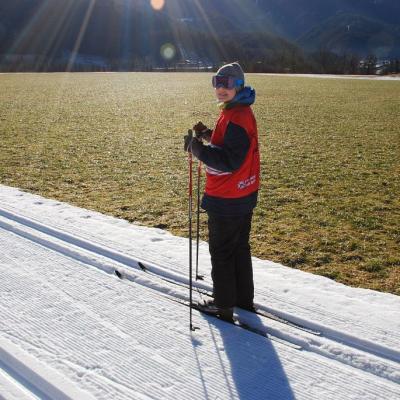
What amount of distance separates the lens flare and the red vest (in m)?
146

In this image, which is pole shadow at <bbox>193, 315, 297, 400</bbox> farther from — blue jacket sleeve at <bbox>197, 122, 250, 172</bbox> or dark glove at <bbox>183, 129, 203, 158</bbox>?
dark glove at <bbox>183, 129, 203, 158</bbox>

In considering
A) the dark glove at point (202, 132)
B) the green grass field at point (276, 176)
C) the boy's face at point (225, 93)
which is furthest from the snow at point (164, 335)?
the boy's face at point (225, 93)

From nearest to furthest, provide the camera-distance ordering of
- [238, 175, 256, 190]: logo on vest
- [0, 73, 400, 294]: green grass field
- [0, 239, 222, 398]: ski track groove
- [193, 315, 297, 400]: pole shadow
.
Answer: [193, 315, 297, 400]: pole shadow → [0, 239, 222, 398]: ski track groove → [238, 175, 256, 190]: logo on vest → [0, 73, 400, 294]: green grass field

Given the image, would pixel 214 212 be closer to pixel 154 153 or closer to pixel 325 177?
pixel 325 177

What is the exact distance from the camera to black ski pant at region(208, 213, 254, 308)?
3658 mm

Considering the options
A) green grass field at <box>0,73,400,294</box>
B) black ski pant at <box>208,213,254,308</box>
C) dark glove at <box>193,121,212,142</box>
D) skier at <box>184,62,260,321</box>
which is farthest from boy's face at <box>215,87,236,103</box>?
green grass field at <box>0,73,400,294</box>

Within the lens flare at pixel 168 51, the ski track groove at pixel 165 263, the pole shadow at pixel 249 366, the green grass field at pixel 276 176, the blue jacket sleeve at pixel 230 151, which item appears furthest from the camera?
the lens flare at pixel 168 51

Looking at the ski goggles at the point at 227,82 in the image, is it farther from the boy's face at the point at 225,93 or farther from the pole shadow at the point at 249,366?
the pole shadow at the point at 249,366

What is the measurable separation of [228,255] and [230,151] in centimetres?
81

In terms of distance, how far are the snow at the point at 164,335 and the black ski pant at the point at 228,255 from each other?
26 centimetres

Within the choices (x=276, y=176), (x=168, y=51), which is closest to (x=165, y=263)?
(x=276, y=176)

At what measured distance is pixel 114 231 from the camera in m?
5.84

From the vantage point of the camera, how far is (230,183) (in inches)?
139

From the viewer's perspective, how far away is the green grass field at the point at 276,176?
18.7ft
